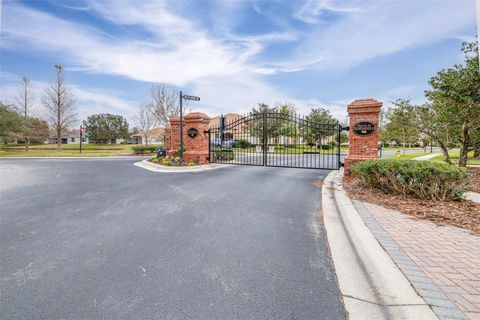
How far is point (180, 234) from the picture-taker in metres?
3.80

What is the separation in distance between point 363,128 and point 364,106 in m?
0.76

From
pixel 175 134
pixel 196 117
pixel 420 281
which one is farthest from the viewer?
pixel 175 134

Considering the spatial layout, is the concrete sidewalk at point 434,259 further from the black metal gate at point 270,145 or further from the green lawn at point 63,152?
the green lawn at point 63,152

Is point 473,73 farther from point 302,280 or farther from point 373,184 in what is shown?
point 302,280

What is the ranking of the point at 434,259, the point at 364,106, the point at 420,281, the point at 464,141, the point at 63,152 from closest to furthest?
the point at 420,281, the point at 434,259, the point at 364,106, the point at 464,141, the point at 63,152

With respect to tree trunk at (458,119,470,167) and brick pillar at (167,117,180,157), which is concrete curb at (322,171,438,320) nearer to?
tree trunk at (458,119,470,167)

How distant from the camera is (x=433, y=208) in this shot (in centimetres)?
480

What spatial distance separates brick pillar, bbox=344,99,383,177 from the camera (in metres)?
8.13

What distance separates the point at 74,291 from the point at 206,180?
632cm

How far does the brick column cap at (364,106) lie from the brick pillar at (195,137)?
288 inches

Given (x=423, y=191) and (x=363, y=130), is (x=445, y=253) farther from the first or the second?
(x=363, y=130)

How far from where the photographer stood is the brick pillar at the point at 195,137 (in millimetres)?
12641

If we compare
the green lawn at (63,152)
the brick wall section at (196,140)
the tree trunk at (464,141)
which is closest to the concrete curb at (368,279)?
the tree trunk at (464,141)

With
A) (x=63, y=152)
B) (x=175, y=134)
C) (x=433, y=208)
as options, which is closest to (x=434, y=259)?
(x=433, y=208)
